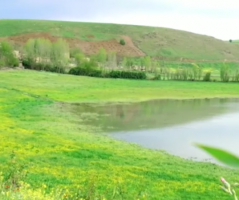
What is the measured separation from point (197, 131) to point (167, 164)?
1252 cm

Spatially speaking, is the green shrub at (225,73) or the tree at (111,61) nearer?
the green shrub at (225,73)

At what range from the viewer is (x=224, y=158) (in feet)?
6.54

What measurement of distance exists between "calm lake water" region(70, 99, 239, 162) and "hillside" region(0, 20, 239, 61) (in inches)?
3377

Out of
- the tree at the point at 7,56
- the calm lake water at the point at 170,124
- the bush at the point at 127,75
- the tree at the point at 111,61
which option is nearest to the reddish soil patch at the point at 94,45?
the tree at the point at 111,61

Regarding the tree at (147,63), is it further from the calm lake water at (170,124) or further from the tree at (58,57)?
the calm lake water at (170,124)

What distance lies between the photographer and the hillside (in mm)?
134625

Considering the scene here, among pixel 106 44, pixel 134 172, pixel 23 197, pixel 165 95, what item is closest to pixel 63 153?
pixel 134 172

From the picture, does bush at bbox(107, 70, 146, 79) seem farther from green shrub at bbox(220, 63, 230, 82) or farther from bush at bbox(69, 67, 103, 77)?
green shrub at bbox(220, 63, 230, 82)

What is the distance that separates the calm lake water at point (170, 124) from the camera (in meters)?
25.5

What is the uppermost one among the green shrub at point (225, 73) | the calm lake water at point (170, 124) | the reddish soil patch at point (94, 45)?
the reddish soil patch at point (94, 45)

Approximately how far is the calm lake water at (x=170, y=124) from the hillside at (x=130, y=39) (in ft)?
281

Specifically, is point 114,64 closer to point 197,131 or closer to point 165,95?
point 165,95

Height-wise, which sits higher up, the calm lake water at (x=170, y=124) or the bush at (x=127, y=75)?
the bush at (x=127, y=75)

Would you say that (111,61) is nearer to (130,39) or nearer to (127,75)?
(127,75)
